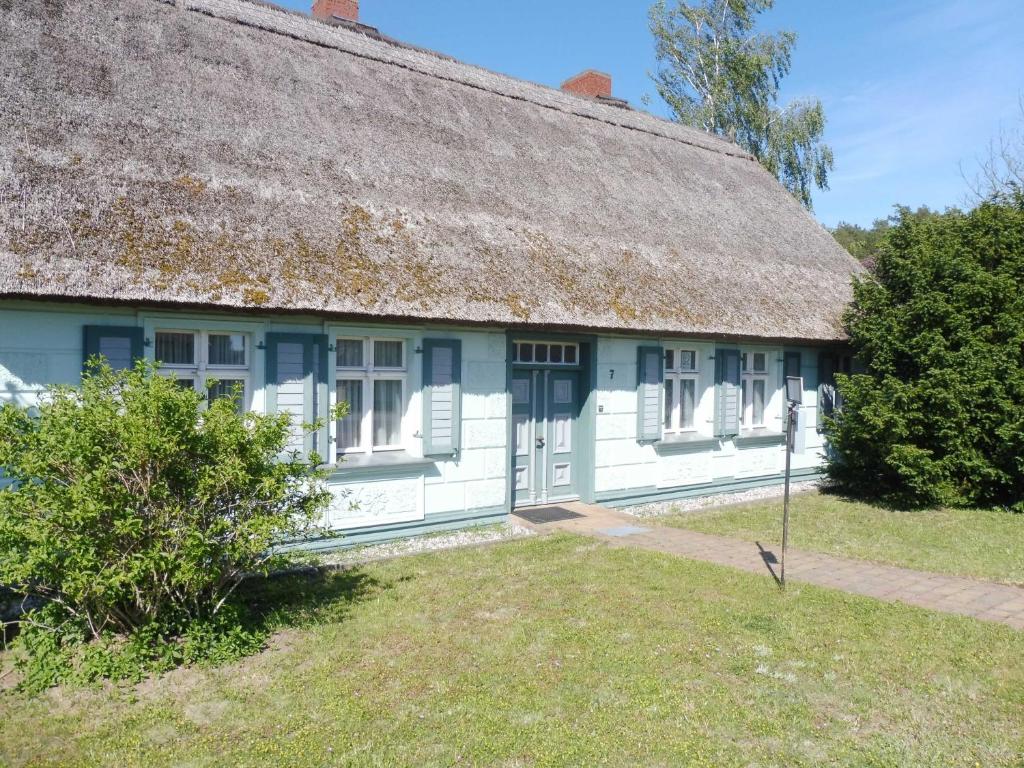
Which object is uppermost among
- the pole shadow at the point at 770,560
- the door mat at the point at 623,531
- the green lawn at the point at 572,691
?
the door mat at the point at 623,531

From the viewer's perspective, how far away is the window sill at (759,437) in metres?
12.3

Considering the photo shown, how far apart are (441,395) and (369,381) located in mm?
840

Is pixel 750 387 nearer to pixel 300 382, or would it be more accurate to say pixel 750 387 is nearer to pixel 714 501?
pixel 714 501

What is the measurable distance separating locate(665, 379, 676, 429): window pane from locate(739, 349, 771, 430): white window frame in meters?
1.52

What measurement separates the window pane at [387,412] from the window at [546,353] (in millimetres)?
1702

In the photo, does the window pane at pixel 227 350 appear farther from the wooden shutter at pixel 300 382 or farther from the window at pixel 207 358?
the wooden shutter at pixel 300 382

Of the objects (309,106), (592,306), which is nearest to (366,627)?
(592,306)

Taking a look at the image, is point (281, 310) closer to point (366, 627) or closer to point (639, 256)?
point (366, 627)

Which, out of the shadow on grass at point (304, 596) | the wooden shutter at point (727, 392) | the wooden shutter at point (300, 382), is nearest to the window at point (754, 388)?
the wooden shutter at point (727, 392)

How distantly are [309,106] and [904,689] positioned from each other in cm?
889

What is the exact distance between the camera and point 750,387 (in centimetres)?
1266

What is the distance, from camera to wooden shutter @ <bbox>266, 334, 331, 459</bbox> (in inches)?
308

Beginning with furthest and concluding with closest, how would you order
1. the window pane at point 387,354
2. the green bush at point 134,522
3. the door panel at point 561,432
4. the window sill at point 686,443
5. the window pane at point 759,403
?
1. the window pane at point 759,403
2. the window sill at point 686,443
3. the door panel at point 561,432
4. the window pane at point 387,354
5. the green bush at point 134,522

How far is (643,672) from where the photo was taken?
5109 mm
